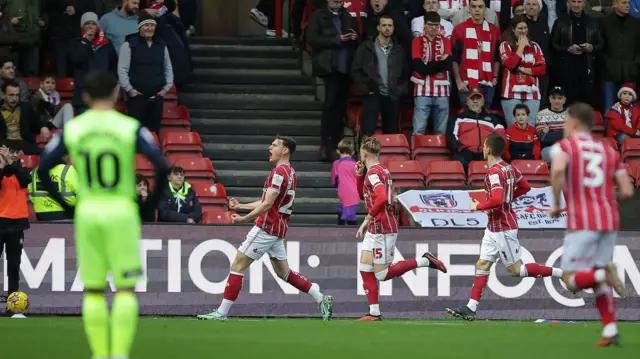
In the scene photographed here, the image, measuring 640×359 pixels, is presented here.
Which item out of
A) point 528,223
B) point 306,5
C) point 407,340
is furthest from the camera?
point 306,5

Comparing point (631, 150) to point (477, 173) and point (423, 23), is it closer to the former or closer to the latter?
point (477, 173)

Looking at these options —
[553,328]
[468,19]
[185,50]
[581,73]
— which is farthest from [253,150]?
[553,328]

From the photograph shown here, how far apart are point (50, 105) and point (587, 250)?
10.5 m

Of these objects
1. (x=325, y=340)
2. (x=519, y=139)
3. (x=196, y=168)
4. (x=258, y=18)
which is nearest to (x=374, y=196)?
(x=325, y=340)

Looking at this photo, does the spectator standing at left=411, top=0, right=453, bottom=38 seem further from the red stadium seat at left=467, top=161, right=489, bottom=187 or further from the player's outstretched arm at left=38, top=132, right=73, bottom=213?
the player's outstretched arm at left=38, top=132, right=73, bottom=213

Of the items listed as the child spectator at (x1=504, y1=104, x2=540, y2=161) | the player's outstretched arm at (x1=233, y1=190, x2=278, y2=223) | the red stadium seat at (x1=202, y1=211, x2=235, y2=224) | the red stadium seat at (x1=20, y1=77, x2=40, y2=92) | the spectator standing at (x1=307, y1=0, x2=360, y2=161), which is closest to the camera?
the player's outstretched arm at (x1=233, y1=190, x2=278, y2=223)

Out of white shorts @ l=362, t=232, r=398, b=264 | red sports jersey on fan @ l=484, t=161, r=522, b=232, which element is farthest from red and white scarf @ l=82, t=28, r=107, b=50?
red sports jersey on fan @ l=484, t=161, r=522, b=232

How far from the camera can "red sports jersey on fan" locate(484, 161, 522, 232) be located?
14117 mm

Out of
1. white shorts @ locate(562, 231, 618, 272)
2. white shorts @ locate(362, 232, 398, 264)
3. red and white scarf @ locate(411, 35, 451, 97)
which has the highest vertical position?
red and white scarf @ locate(411, 35, 451, 97)

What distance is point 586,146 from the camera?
395 inches

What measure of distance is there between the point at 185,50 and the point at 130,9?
1.05 metres

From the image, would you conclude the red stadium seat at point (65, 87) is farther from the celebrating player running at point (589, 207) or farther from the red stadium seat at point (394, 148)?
the celebrating player running at point (589, 207)

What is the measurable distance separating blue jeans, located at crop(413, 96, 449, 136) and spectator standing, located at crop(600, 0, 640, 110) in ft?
8.97

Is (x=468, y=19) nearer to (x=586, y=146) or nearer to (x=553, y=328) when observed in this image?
(x=553, y=328)
